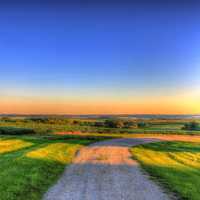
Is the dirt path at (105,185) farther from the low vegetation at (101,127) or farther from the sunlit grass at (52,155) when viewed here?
the low vegetation at (101,127)

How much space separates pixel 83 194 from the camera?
827 cm

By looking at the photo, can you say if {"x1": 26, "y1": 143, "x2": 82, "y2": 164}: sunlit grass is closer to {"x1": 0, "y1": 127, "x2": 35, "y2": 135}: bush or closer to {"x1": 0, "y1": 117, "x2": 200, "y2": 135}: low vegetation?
{"x1": 0, "y1": 117, "x2": 200, "y2": 135}: low vegetation

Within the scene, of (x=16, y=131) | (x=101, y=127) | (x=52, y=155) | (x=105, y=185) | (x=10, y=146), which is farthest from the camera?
(x=101, y=127)

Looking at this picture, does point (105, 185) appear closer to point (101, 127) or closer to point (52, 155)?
point (52, 155)

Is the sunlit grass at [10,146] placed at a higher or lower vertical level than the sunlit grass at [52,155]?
lower

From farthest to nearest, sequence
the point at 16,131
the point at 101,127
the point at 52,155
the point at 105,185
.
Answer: the point at 101,127 < the point at 16,131 < the point at 52,155 < the point at 105,185

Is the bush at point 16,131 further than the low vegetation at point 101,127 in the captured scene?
No

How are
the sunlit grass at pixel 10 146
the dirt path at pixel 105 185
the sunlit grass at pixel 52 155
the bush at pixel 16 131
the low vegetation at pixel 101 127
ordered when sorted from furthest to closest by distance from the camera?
1. the low vegetation at pixel 101 127
2. the bush at pixel 16 131
3. the sunlit grass at pixel 10 146
4. the sunlit grass at pixel 52 155
5. the dirt path at pixel 105 185

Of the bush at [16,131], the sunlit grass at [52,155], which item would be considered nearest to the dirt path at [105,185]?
the sunlit grass at [52,155]

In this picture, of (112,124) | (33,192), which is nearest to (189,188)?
(33,192)

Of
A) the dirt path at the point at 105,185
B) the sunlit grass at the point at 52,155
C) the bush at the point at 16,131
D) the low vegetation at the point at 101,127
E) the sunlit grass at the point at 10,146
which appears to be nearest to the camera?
the dirt path at the point at 105,185

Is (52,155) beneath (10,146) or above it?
above

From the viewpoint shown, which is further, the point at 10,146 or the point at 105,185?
the point at 10,146

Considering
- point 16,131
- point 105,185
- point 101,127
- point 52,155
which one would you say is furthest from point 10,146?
point 101,127
